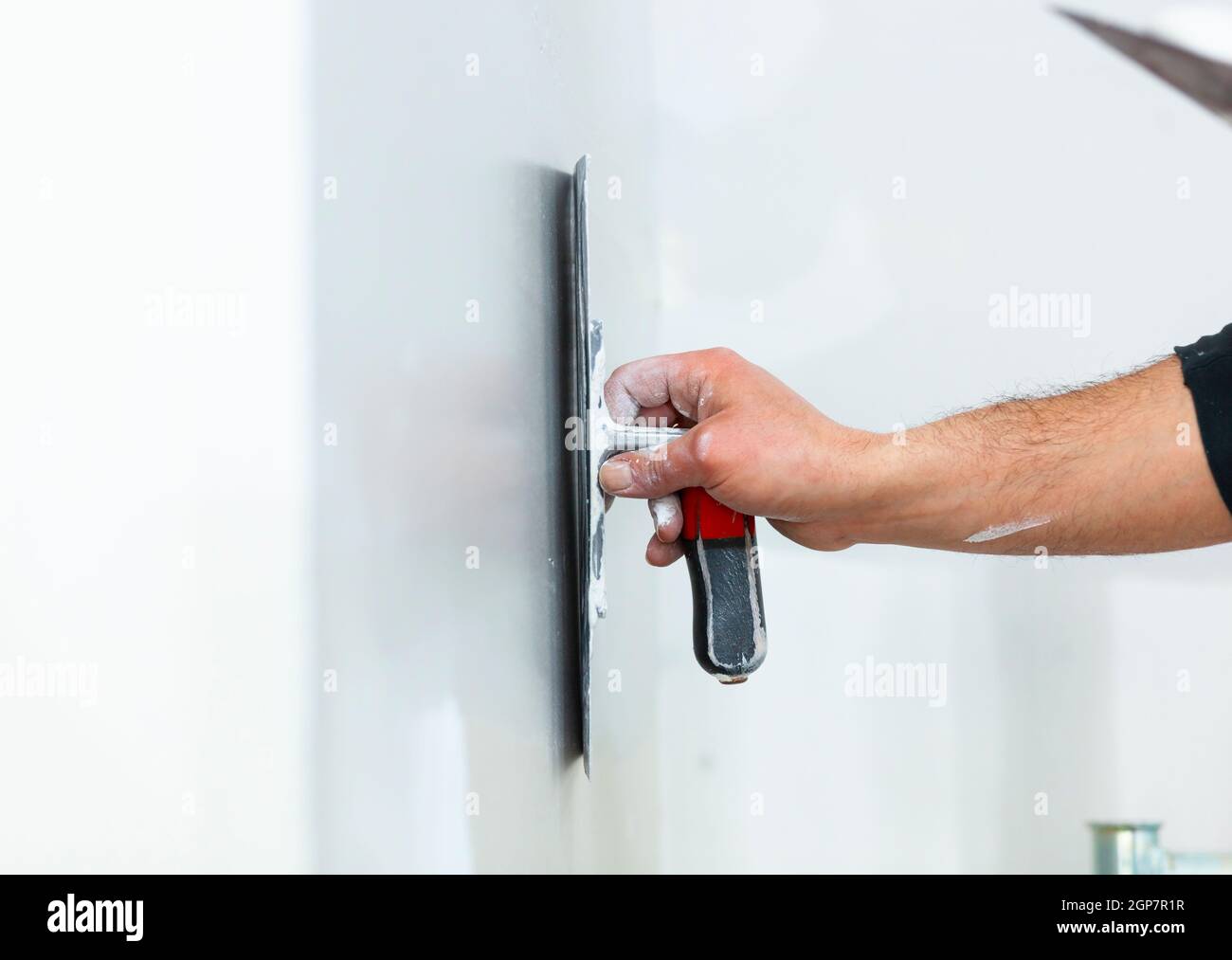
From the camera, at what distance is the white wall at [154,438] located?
28 centimetres

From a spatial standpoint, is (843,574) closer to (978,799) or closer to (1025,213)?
(978,799)

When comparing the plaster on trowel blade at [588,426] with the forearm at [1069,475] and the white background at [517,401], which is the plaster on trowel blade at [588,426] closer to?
the white background at [517,401]

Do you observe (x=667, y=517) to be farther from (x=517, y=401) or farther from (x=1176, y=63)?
(x=1176, y=63)

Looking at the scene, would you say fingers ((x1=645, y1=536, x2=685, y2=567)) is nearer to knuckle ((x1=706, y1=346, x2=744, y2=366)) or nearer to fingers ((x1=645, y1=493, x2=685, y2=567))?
fingers ((x1=645, y1=493, x2=685, y2=567))

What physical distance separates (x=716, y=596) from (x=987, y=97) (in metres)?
1.08

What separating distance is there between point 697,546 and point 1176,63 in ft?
4.20

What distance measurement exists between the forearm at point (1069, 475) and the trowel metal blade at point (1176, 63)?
92cm

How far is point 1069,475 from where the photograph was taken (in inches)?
29.8

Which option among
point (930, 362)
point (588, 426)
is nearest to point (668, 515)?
point (588, 426)

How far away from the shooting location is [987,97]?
4.62 ft

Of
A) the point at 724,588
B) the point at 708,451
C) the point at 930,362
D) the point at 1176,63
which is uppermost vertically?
the point at 1176,63

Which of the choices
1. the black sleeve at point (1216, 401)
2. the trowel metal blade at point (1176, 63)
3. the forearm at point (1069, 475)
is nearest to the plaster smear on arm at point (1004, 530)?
the forearm at point (1069, 475)

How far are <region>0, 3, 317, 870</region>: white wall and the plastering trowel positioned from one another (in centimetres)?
39

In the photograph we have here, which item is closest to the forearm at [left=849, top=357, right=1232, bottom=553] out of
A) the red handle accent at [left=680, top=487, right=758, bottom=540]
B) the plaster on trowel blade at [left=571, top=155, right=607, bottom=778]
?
the red handle accent at [left=680, top=487, right=758, bottom=540]
